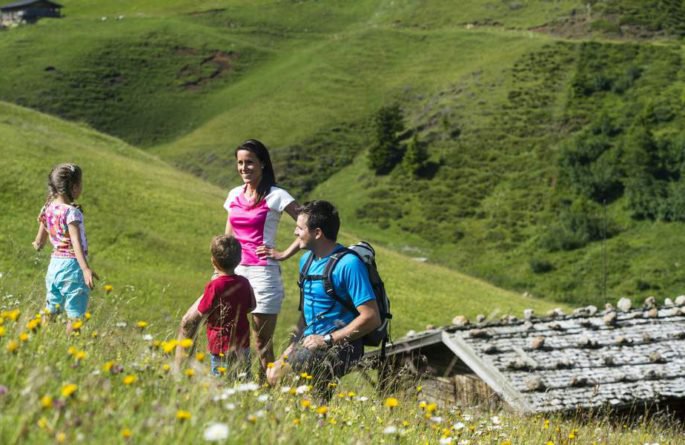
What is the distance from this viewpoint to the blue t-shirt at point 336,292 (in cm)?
717

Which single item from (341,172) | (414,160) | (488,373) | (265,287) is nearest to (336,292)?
(265,287)

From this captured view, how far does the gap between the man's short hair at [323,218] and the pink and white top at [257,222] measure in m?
1.20

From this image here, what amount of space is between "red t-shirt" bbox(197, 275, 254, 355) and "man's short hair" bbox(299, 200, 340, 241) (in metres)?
0.71

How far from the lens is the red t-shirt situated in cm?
712

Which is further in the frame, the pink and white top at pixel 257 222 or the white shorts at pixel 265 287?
the pink and white top at pixel 257 222

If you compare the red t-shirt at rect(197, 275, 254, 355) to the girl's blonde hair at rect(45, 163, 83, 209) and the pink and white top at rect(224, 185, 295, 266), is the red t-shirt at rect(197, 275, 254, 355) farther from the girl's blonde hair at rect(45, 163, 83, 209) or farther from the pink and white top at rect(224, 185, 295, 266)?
the girl's blonde hair at rect(45, 163, 83, 209)

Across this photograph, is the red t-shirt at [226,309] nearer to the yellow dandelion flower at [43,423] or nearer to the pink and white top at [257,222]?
the pink and white top at [257,222]

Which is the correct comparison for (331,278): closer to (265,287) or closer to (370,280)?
(370,280)

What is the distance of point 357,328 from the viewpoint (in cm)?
711

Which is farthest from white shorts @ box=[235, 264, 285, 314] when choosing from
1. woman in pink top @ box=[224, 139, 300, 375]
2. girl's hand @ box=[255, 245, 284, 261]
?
girl's hand @ box=[255, 245, 284, 261]

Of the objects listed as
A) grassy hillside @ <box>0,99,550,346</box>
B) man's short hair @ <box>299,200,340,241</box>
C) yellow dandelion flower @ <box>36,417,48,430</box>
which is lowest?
grassy hillside @ <box>0,99,550,346</box>

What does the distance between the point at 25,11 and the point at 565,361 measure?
431 feet

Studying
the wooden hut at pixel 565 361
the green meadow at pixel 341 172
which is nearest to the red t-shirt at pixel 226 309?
the green meadow at pixel 341 172

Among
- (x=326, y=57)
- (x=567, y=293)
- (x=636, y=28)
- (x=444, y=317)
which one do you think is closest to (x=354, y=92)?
(x=326, y=57)
